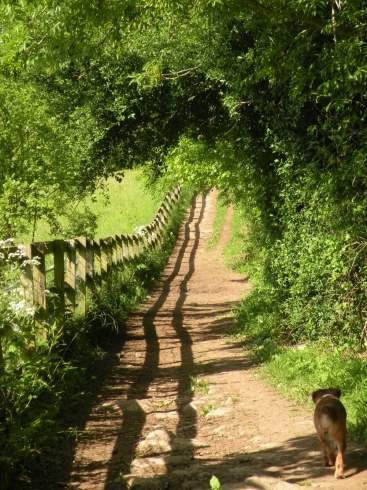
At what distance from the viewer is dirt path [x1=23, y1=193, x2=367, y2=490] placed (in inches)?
245

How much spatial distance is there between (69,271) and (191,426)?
127 inches

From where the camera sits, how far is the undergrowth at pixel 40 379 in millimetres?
6035

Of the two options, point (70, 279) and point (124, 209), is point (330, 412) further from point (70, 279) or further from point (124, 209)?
point (124, 209)

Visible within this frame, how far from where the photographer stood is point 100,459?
275 inches

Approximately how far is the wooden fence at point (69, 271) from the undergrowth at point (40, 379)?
24cm

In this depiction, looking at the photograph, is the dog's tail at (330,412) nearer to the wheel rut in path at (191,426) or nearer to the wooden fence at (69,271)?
the wheel rut in path at (191,426)

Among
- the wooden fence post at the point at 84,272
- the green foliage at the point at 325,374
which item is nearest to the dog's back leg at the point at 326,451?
the green foliage at the point at 325,374

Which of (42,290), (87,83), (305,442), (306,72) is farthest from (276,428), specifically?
(87,83)

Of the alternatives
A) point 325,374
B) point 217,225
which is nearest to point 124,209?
point 217,225

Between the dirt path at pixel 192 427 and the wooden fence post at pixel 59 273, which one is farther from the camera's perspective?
the wooden fence post at pixel 59 273

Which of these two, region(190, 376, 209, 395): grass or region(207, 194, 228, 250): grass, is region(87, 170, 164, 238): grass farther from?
region(190, 376, 209, 395): grass

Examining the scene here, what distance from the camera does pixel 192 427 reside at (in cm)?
804

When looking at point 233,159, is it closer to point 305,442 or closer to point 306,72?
point 306,72

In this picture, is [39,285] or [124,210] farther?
[124,210]
